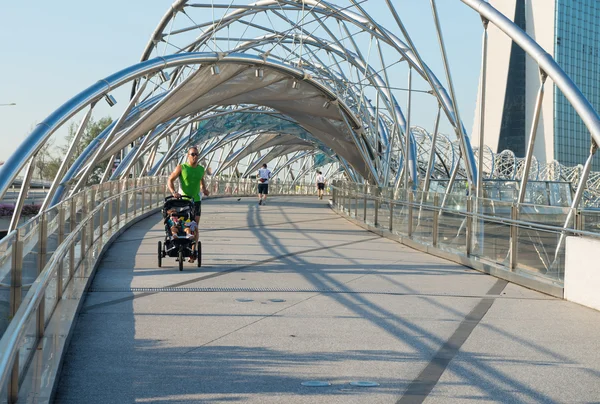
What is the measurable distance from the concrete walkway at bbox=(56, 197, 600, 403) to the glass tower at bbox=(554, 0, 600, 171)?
103 meters

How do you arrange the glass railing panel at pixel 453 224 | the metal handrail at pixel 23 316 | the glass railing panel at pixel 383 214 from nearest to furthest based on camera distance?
1. the metal handrail at pixel 23 316
2. the glass railing panel at pixel 453 224
3. the glass railing panel at pixel 383 214

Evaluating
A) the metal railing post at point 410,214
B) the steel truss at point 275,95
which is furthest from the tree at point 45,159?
the metal railing post at point 410,214

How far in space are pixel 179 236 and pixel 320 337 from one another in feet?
16.9

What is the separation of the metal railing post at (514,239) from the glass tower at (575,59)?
102222 millimetres

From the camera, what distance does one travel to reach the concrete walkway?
18.1ft

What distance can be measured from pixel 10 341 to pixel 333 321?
4724 mm

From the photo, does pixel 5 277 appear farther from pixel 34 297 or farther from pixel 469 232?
pixel 469 232

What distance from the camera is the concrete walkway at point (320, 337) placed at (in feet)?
18.1

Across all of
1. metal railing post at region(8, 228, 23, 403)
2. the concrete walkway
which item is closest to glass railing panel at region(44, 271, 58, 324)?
A: the concrete walkway

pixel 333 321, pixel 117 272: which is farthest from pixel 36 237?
pixel 117 272

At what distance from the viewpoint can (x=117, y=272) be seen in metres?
11.3

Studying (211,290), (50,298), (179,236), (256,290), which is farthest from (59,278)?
(179,236)

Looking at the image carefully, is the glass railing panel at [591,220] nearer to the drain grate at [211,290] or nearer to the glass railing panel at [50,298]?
the drain grate at [211,290]

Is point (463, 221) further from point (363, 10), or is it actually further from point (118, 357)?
point (363, 10)
